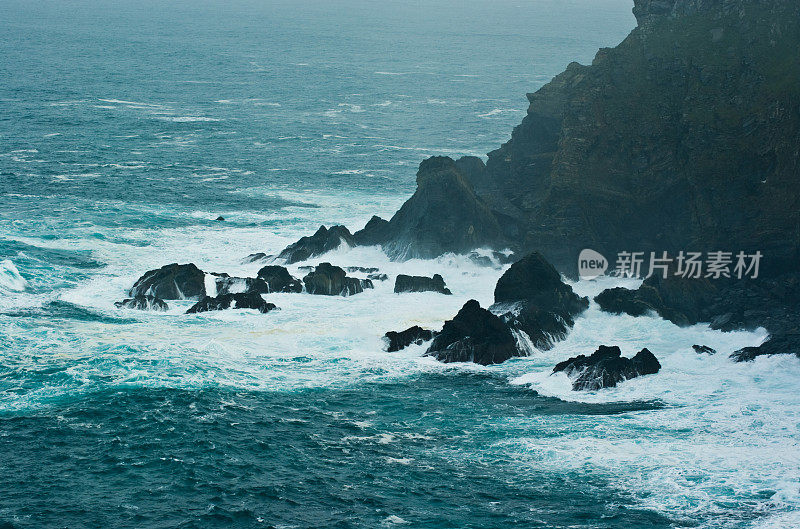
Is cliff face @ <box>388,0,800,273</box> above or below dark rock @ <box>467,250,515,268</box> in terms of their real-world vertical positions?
above

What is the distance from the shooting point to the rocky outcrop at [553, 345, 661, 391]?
57438mm

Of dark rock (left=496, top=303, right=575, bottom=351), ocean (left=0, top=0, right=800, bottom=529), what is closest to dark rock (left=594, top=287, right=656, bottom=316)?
ocean (left=0, top=0, right=800, bottom=529)

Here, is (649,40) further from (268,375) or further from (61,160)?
(61,160)

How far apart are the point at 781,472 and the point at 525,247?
3849 cm

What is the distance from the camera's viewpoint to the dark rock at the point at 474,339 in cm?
6194

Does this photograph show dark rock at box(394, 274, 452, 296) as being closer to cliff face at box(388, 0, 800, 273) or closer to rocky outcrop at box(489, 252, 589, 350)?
rocky outcrop at box(489, 252, 589, 350)

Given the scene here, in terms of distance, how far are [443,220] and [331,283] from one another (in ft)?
45.1

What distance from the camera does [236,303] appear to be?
71.2 meters

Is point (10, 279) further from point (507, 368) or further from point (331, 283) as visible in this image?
point (507, 368)

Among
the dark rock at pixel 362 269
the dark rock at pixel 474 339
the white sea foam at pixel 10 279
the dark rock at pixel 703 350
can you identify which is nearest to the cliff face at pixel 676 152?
the dark rock at pixel 362 269

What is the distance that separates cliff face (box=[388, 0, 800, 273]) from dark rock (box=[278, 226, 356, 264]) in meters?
4.47

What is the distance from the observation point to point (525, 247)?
268 feet

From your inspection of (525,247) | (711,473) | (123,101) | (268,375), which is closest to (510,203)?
(525,247)

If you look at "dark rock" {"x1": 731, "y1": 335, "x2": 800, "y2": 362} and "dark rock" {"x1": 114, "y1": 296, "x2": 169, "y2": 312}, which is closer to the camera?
"dark rock" {"x1": 731, "y1": 335, "x2": 800, "y2": 362}
